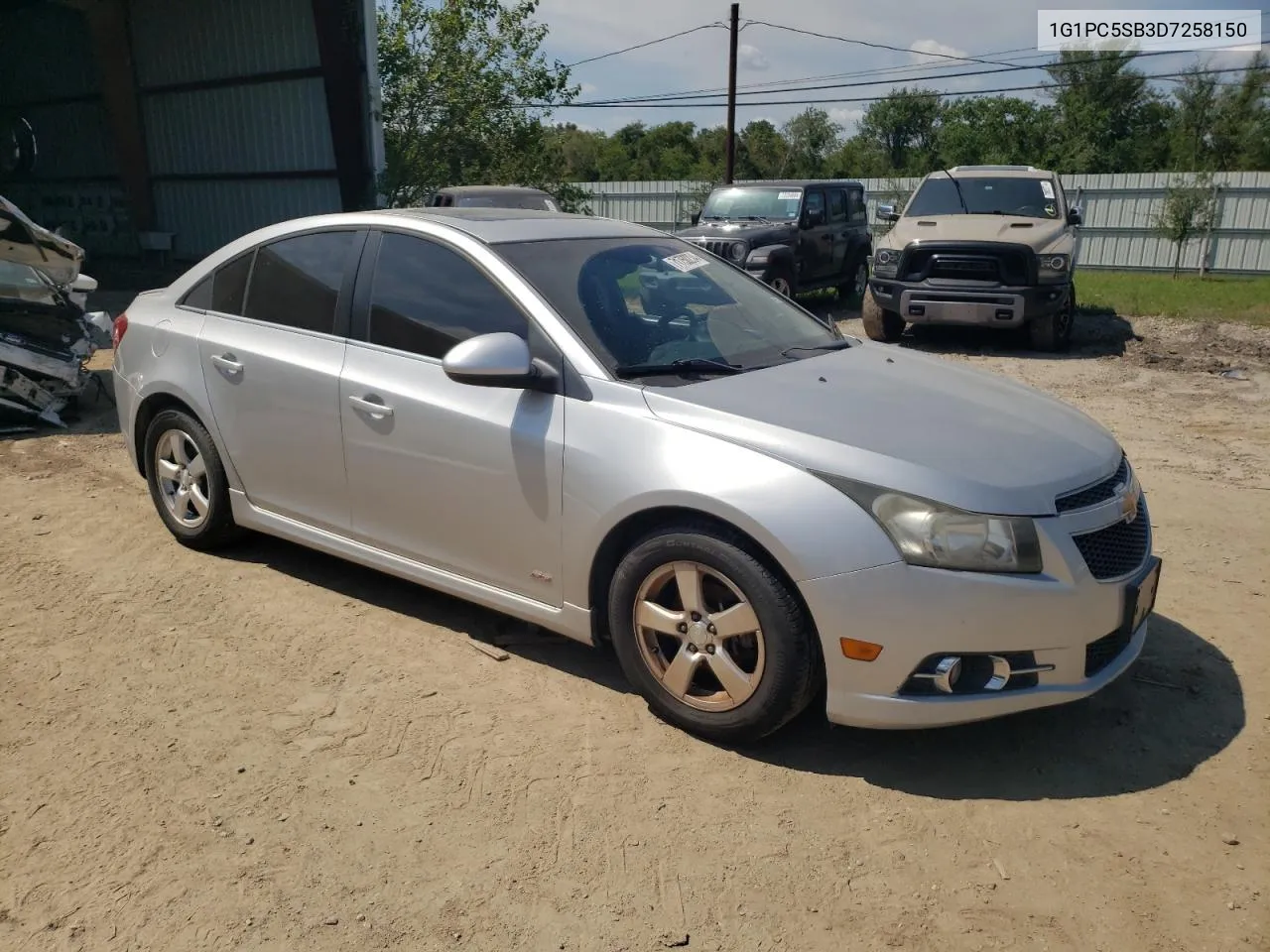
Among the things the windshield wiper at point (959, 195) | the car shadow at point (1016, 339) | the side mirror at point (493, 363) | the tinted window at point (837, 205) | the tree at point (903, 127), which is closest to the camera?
the side mirror at point (493, 363)

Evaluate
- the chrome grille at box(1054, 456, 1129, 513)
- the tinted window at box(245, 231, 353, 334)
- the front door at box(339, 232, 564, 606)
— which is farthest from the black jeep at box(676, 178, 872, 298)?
the chrome grille at box(1054, 456, 1129, 513)

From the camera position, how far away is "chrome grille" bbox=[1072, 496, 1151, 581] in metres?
3.14

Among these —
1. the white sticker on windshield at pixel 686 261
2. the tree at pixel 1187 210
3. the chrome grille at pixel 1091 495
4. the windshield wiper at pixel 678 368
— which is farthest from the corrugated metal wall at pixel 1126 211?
the chrome grille at pixel 1091 495

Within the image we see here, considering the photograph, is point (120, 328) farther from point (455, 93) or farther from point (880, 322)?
point (455, 93)

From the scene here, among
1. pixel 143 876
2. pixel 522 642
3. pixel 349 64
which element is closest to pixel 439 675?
pixel 522 642

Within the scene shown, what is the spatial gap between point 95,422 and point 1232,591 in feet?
25.2

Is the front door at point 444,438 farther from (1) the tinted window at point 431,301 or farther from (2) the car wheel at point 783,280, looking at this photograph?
(2) the car wheel at point 783,280

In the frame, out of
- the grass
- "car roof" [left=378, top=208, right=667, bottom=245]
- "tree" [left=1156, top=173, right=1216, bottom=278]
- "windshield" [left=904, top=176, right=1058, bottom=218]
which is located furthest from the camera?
"tree" [left=1156, top=173, right=1216, bottom=278]

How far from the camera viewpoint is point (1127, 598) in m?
3.23

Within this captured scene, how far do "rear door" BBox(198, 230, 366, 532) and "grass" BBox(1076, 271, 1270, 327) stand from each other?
12.7 metres

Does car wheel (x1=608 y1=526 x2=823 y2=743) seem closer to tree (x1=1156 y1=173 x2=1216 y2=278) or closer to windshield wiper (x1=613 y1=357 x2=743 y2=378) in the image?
windshield wiper (x1=613 y1=357 x2=743 y2=378)

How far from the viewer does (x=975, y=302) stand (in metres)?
11.5

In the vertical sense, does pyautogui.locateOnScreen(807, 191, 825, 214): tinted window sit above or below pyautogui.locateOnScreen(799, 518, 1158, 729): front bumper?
above

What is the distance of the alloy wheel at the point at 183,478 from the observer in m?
4.88
